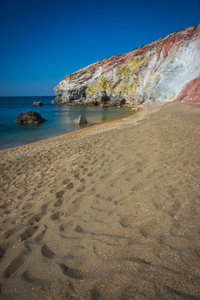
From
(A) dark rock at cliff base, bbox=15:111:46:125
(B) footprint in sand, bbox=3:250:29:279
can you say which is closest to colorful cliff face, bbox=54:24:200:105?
(A) dark rock at cliff base, bbox=15:111:46:125

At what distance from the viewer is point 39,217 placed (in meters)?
3.10

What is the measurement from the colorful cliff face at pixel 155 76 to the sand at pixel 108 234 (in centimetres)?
2171

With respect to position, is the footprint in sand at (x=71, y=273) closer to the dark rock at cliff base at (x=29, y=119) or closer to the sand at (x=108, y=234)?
the sand at (x=108, y=234)

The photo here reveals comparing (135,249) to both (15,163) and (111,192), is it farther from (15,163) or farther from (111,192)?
(15,163)

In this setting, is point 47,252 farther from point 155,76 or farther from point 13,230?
point 155,76

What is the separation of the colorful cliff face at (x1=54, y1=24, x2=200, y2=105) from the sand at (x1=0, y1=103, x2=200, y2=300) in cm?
2171

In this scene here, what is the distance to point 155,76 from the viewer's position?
30.1m

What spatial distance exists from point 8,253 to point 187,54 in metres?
33.2

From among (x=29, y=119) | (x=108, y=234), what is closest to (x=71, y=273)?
(x=108, y=234)

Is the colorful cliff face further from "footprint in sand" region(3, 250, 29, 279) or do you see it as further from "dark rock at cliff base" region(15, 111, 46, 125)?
"footprint in sand" region(3, 250, 29, 279)

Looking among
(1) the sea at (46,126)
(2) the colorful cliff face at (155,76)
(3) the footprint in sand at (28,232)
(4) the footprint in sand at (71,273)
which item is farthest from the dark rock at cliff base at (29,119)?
(2) the colorful cliff face at (155,76)

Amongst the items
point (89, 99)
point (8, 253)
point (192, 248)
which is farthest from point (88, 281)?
point (89, 99)

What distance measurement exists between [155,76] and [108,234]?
3432 cm

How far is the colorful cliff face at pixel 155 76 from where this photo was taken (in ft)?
78.2
